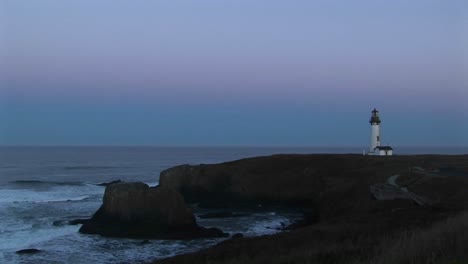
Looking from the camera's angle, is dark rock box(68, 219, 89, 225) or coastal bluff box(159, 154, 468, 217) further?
coastal bluff box(159, 154, 468, 217)

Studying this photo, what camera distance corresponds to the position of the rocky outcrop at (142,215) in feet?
110

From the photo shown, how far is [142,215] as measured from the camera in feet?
114

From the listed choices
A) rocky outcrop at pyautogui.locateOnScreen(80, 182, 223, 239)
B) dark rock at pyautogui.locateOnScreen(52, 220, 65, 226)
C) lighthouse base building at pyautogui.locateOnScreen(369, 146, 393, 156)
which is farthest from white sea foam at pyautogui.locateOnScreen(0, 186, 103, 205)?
lighthouse base building at pyautogui.locateOnScreen(369, 146, 393, 156)

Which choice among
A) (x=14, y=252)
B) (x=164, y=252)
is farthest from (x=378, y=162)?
(x=14, y=252)

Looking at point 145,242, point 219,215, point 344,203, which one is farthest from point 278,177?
point 145,242

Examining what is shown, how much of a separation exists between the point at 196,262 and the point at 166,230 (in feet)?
58.0

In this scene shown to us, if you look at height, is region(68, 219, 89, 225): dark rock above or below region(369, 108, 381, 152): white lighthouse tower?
below

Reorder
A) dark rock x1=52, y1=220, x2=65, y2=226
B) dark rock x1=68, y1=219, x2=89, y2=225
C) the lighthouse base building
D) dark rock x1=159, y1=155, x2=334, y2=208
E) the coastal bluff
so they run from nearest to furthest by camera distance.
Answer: dark rock x1=52, y1=220, x2=65, y2=226 < dark rock x1=68, y1=219, x2=89, y2=225 < the coastal bluff < dark rock x1=159, y1=155, x2=334, y2=208 < the lighthouse base building

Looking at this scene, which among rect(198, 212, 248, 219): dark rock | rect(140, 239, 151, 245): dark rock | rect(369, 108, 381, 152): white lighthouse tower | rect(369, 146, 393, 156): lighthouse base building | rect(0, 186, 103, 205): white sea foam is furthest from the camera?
rect(369, 108, 381, 152): white lighthouse tower

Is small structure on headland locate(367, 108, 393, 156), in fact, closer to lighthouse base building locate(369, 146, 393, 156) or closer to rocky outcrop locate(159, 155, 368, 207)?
lighthouse base building locate(369, 146, 393, 156)

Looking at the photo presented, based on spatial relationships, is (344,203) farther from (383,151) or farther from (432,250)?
(383,151)

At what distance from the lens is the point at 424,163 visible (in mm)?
55969

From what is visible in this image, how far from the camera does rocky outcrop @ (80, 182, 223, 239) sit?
3359 cm

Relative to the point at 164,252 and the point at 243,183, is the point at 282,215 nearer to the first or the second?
the point at 243,183
